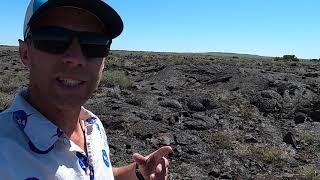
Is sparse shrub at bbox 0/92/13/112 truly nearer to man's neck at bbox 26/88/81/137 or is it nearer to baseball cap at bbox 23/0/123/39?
man's neck at bbox 26/88/81/137

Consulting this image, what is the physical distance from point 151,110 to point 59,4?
38.5 ft

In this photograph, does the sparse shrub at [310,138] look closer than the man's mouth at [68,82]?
No

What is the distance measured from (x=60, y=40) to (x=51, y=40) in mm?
39

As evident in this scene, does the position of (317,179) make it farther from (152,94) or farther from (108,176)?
(152,94)

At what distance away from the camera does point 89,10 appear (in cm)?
206

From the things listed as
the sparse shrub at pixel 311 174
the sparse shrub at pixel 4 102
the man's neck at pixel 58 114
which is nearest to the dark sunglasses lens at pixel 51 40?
the man's neck at pixel 58 114

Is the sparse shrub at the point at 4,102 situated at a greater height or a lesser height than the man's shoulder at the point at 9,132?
lesser

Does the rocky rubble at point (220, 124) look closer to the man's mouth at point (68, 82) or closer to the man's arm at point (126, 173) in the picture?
the man's arm at point (126, 173)

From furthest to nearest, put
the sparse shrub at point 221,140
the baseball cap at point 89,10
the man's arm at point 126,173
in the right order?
the sparse shrub at point 221,140 → the man's arm at point 126,173 → the baseball cap at point 89,10

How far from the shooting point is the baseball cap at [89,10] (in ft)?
6.41

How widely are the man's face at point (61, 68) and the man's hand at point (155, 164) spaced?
0.60 meters

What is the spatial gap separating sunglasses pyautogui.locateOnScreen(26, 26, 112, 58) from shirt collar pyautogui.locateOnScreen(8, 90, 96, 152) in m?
0.25

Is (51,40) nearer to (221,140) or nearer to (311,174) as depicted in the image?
(311,174)

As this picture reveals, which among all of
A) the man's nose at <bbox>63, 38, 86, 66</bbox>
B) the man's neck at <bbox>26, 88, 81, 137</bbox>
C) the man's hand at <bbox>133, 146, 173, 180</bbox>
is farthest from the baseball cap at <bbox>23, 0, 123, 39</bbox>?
the man's hand at <bbox>133, 146, 173, 180</bbox>
